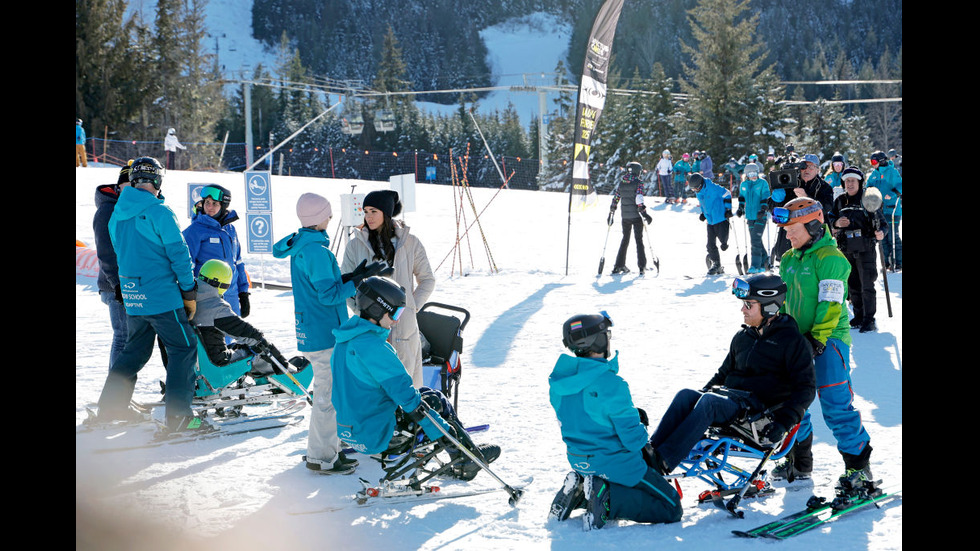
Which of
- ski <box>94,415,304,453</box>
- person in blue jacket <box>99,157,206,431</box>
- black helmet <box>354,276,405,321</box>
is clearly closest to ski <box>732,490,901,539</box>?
black helmet <box>354,276,405,321</box>

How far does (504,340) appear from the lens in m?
9.09

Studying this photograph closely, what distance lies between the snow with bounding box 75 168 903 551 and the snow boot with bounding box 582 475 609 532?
0.18ft

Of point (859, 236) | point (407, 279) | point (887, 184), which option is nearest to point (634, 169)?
point (887, 184)

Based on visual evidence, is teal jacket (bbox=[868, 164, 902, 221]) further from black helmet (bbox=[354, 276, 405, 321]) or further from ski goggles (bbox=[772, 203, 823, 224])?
black helmet (bbox=[354, 276, 405, 321])

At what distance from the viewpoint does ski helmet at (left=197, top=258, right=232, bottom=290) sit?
5734mm

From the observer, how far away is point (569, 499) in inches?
157

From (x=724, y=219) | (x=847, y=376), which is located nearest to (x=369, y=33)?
(x=724, y=219)

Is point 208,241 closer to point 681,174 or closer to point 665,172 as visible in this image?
point 665,172

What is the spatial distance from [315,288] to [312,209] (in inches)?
17.8

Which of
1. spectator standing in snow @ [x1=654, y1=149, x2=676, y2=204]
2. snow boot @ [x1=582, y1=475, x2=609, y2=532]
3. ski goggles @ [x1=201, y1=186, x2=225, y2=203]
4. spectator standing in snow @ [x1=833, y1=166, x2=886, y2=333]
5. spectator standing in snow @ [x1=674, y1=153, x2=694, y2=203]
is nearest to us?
snow boot @ [x1=582, y1=475, x2=609, y2=532]

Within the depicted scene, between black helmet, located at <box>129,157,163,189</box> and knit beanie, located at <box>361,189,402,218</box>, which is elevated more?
black helmet, located at <box>129,157,163,189</box>

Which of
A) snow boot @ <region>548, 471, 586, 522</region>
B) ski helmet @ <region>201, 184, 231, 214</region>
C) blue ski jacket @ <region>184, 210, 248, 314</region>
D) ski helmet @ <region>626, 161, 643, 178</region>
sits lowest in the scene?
snow boot @ <region>548, 471, 586, 522</region>
